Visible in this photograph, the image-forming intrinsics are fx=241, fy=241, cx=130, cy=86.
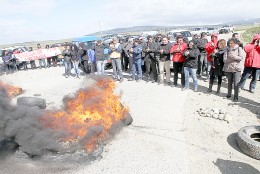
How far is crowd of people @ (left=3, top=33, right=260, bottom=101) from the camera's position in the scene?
314 inches

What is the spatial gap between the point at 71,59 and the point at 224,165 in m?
10.9

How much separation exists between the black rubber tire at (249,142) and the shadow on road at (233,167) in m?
0.37

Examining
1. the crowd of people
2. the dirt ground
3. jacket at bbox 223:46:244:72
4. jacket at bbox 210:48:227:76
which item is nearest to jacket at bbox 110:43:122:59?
the crowd of people

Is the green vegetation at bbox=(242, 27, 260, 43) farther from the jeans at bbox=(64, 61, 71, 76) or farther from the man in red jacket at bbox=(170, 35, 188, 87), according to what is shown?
the jeans at bbox=(64, 61, 71, 76)

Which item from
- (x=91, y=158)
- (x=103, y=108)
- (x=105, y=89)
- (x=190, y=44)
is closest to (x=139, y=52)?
(x=190, y=44)

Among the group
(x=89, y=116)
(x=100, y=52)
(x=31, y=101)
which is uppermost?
(x=100, y=52)

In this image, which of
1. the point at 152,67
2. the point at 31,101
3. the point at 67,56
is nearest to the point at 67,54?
the point at 67,56

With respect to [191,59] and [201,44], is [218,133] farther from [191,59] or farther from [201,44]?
[201,44]

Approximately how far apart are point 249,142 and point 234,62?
3.53m

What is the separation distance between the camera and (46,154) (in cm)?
510

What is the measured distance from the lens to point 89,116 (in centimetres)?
588

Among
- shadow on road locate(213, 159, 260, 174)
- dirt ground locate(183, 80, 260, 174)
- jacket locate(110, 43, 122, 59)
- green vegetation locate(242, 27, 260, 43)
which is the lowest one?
shadow on road locate(213, 159, 260, 174)

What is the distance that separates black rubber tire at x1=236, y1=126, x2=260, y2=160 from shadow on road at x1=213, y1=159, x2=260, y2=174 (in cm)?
37

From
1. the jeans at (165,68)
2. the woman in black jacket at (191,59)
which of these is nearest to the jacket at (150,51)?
the jeans at (165,68)
